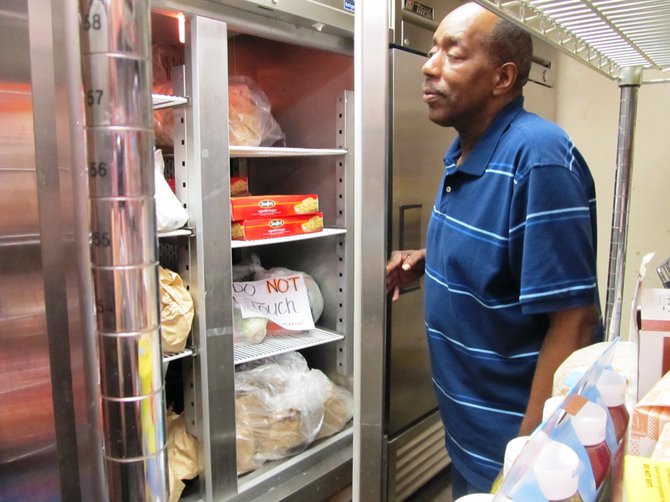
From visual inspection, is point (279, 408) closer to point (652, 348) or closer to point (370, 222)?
point (370, 222)

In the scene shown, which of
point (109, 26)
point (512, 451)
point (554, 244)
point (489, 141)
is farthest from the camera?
point (489, 141)

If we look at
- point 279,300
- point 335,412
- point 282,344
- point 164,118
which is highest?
point 164,118

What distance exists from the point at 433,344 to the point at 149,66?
910 millimetres

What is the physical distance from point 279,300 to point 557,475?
1.47 meters

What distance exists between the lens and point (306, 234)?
1.69m

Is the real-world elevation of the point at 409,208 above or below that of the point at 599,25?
below

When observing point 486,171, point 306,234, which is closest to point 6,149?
point 486,171

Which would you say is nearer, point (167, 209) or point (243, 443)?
point (167, 209)

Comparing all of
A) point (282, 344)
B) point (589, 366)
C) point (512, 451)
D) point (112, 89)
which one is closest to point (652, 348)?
point (589, 366)

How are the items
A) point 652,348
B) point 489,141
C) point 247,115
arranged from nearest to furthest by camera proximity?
point 652,348 < point 489,141 < point 247,115

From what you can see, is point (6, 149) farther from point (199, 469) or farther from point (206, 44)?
point (199, 469)

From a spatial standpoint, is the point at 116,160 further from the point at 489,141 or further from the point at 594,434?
the point at 489,141

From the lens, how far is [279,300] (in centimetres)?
179

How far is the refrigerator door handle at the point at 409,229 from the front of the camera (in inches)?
63.8
